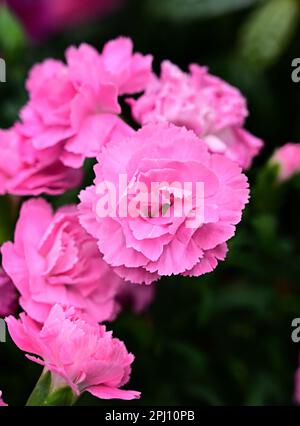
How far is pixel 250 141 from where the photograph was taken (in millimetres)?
694

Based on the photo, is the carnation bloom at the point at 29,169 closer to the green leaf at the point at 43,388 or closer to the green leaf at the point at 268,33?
the green leaf at the point at 43,388

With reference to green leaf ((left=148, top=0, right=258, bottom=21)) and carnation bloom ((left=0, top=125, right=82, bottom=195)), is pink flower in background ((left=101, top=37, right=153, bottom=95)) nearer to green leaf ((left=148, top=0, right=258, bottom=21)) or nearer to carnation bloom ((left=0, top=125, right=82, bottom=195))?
carnation bloom ((left=0, top=125, right=82, bottom=195))

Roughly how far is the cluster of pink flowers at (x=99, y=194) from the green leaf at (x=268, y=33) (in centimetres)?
41

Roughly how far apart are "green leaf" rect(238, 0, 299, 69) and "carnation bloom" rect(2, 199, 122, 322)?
54 cm

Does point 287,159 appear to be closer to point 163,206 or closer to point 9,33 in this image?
point 163,206

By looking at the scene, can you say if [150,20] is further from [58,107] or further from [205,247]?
[205,247]

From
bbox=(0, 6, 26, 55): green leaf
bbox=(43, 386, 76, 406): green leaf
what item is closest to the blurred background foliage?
bbox=(0, 6, 26, 55): green leaf

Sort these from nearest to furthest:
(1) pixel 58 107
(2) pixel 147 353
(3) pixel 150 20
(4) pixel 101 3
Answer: (1) pixel 58 107 < (2) pixel 147 353 < (3) pixel 150 20 < (4) pixel 101 3

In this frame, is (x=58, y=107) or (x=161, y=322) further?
(x=161, y=322)

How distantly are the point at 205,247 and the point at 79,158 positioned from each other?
136mm

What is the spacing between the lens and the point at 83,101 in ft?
2.12

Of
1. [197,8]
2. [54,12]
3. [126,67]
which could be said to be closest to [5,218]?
[126,67]

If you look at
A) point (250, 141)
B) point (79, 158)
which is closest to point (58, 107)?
point (79, 158)

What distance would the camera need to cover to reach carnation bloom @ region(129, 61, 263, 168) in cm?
65
